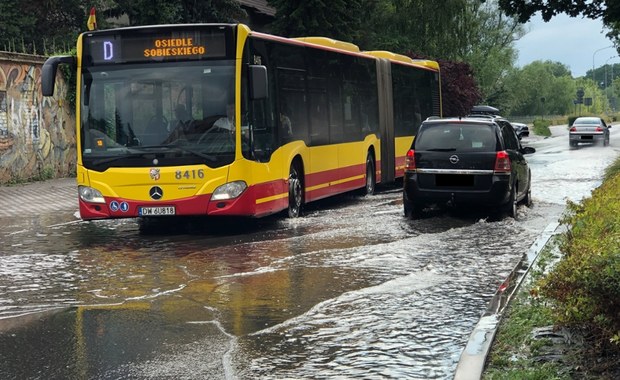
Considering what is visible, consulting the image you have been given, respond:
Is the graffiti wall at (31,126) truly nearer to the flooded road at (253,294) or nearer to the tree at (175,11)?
the tree at (175,11)

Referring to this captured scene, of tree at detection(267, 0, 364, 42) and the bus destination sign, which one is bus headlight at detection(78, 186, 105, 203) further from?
tree at detection(267, 0, 364, 42)

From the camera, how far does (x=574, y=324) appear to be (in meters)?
6.20

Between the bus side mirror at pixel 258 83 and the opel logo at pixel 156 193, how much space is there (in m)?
1.87

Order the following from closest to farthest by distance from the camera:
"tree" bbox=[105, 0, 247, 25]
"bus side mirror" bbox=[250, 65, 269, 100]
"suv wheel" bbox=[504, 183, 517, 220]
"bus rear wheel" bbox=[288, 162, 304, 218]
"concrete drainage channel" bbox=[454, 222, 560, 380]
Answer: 1. "concrete drainage channel" bbox=[454, 222, 560, 380]
2. "bus side mirror" bbox=[250, 65, 269, 100]
3. "suv wheel" bbox=[504, 183, 517, 220]
4. "bus rear wheel" bbox=[288, 162, 304, 218]
5. "tree" bbox=[105, 0, 247, 25]

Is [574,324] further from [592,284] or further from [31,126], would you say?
[31,126]

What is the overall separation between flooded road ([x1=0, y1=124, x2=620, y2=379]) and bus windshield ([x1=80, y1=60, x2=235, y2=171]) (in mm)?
1244

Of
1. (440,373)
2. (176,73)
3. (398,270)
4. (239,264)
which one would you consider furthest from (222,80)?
(440,373)

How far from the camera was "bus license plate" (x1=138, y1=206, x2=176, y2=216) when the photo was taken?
13.1m

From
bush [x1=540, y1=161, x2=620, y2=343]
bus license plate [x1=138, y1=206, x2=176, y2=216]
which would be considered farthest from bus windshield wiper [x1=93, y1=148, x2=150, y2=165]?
bush [x1=540, y1=161, x2=620, y2=343]

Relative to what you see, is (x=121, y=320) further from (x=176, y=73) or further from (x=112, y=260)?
(x=176, y=73)

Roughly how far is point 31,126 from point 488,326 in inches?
782

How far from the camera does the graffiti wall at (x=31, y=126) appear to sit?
23547 millimetres

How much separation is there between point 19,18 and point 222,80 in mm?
23534

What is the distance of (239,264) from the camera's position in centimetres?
1078
